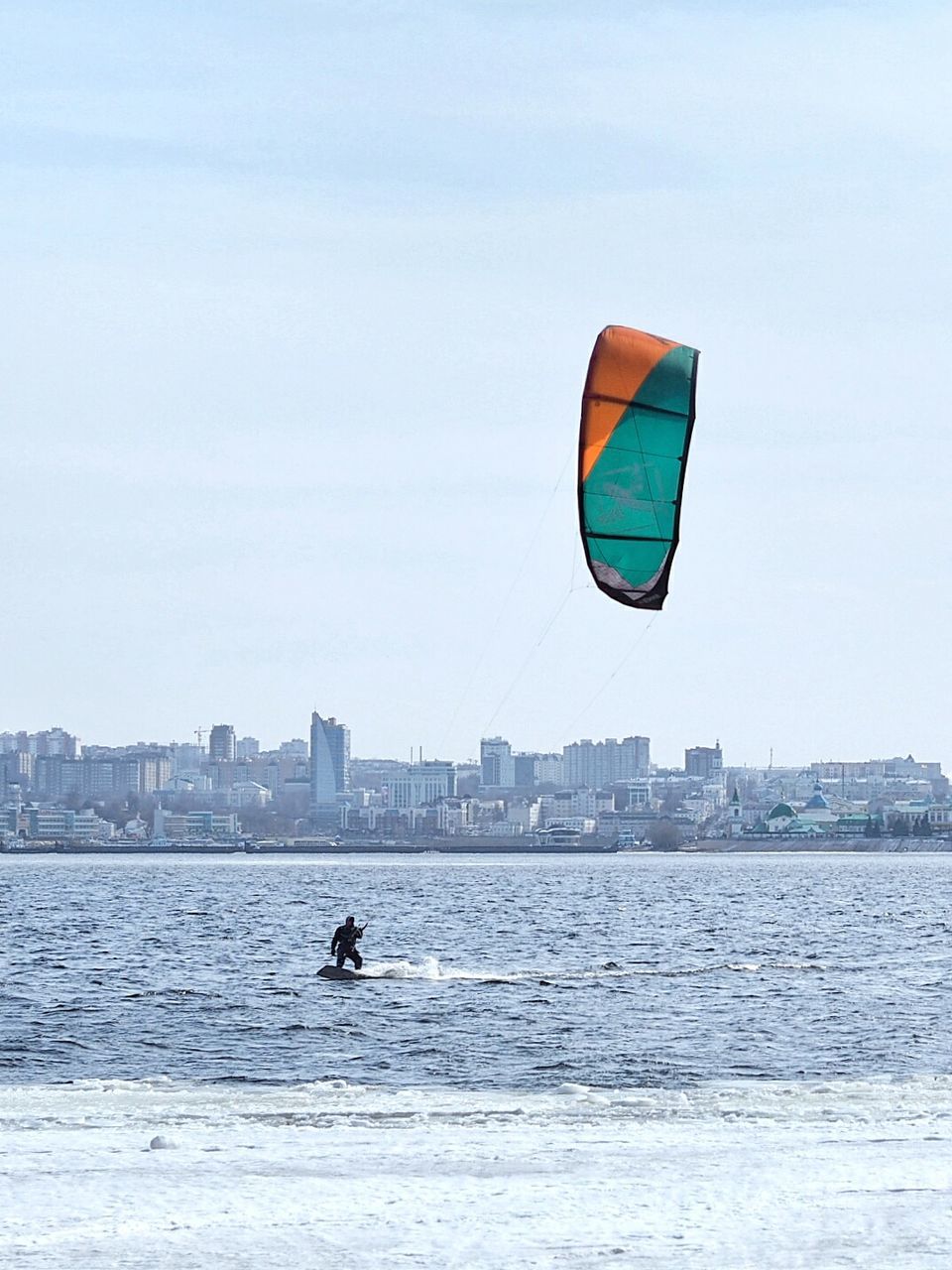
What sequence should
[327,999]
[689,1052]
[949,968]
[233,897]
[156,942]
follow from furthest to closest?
[233,897], [156,942], [949,968], [327,999], [689,1052]

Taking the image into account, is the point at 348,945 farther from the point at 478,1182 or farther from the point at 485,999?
the point at 478,1182

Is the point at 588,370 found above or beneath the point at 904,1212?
above

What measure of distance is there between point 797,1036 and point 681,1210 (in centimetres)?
1520

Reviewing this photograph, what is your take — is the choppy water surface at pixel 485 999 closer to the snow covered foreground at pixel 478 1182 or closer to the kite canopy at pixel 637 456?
the snow covered foreground at pixel 478 1182

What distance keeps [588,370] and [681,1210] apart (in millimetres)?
12068

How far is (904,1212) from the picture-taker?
11016 millimetres

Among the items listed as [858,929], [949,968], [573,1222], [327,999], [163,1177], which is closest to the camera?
[573,1222]

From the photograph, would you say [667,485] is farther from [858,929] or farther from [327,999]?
[858,929]

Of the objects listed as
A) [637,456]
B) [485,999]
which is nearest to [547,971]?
[485,999]

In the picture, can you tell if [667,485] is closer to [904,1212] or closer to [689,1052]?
[689,1052]

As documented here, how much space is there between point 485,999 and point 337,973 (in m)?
4.65

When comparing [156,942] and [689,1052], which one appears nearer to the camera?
[689,1052]

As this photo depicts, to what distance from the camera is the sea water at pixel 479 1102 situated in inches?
414

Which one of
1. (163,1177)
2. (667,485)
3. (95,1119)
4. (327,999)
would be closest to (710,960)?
(327,999)
